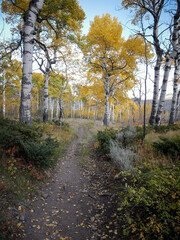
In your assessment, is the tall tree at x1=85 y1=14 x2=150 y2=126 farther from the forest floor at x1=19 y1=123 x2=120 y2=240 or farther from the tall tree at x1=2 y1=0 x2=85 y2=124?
the forest floor at x1=19 y1=123 x2=120 y2=240

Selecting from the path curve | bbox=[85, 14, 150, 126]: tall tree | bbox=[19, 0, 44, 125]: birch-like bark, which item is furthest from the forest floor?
bbox=[85, 14, 150, 126]: tall tree

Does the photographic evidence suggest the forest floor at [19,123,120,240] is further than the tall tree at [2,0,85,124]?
No

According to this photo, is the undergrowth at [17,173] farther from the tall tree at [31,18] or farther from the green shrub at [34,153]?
the tall tree at [31,18]

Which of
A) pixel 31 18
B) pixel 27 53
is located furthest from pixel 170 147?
pixel 31 18

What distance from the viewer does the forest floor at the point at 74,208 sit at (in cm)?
235

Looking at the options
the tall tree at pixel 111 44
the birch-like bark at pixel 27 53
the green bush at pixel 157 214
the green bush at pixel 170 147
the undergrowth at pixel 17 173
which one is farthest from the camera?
the tall tree at pixel 111 44

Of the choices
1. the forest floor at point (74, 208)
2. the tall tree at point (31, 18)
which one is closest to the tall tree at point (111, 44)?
the tall tree at point (31, 18)

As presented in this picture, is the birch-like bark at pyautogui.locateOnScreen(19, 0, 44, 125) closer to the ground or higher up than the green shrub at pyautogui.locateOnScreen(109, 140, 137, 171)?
higher up

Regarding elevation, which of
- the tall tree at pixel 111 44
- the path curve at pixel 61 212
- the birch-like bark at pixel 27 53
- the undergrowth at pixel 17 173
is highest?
the tall tree at pixel 111 44

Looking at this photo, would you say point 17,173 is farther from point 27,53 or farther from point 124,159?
point 27,53

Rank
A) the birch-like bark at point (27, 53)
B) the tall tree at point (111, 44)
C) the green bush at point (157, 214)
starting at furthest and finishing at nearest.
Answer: the tall tree at point (111, 44), the birch-like bark at point (27, 53), the green bush at point (157, 214)

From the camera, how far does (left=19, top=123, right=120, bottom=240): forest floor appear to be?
235 centimetres

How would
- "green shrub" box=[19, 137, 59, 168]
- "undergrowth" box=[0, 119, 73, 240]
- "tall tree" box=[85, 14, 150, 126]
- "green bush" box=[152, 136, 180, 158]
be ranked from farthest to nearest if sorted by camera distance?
"tall tree" box=[85, 14, 150, 126], "green bush" box=[152, 136, 180, 158], "green shrub" box=[19, 137, 59, 168], "undergrowth" box=[0, 119, 73, 240]

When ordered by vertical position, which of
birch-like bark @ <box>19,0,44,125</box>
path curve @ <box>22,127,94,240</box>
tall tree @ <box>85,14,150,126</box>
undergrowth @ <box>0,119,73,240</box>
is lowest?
path curve @ <box>22,127,94,240</box>
